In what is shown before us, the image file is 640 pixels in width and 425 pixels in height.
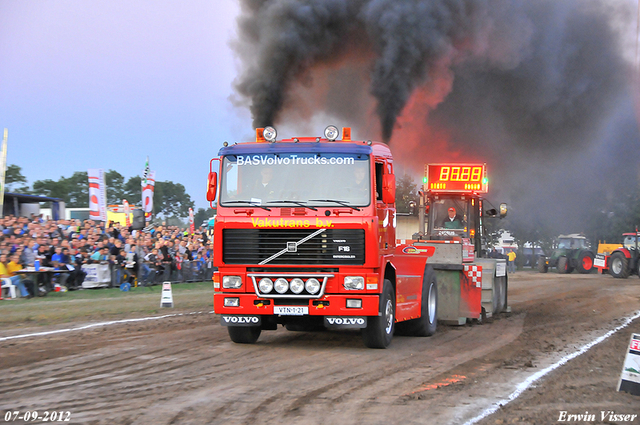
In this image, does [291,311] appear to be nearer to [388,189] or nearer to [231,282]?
[231,282]

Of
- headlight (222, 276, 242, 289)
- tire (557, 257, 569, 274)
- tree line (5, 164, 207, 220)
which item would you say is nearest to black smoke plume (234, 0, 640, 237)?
headlight (222, 276, 242, 289)

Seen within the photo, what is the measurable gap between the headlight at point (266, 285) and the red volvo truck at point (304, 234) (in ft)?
0.05

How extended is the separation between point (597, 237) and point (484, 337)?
39.8 metres

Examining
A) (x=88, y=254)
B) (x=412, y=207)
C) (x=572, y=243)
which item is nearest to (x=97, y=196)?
(x=88, y=254)

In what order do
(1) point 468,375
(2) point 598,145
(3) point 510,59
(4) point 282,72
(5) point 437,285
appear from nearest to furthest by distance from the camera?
1. (1) point 468,375
2. (5) point 437,285
3. (4) point 282,72
4. (3) point 510,59
5. (2) point 598,145

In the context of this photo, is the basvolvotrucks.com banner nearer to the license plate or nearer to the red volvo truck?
the red volvo truck

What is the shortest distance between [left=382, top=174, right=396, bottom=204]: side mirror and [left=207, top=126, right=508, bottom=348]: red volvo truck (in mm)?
17

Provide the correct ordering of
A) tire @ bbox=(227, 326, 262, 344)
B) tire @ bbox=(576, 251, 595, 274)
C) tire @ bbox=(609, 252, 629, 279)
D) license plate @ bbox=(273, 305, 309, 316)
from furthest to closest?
tire @ bbox=(576, 251, 595, 274), tire @ bbox=(609, 252, 629, 279), tire @ bbox=(227, 326, 262, 344), license plate @ bbox=(273, 305, 309, 316)

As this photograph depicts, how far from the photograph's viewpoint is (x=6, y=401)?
6109 mm

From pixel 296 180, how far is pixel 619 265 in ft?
90.3

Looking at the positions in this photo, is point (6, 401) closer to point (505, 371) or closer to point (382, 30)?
point (505, 371)

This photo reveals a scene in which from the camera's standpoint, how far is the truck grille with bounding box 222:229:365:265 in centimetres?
910

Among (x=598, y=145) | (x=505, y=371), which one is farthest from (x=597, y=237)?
(x=505, y=371)

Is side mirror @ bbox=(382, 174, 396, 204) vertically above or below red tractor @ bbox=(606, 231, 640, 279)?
above
